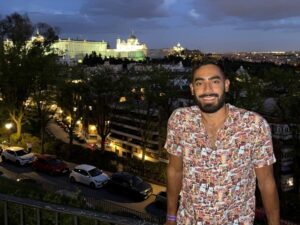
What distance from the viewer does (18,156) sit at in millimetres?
32500

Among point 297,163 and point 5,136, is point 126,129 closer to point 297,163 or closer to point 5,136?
point 5,136

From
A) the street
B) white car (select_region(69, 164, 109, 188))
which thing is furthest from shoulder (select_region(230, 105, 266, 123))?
white car (select_region(69, 164, 109, 188))

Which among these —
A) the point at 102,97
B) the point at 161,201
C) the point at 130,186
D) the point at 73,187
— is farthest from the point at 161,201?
the point at 102,97

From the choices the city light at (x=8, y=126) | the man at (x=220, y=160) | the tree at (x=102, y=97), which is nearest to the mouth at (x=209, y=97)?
the man at (x=220, y=160)

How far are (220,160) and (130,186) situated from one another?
76.3 feet

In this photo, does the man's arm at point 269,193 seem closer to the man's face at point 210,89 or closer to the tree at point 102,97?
the man's face at point 210,89

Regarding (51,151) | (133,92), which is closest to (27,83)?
(51,151)

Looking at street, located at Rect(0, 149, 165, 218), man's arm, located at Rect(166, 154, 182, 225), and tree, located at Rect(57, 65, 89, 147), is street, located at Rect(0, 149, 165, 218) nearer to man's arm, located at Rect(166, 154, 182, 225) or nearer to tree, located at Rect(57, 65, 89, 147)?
tree, located at Rect(57, 65, 89, 147)

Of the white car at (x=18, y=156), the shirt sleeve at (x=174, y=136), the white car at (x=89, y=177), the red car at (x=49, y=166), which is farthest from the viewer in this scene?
the white car at (x=18, y=156)

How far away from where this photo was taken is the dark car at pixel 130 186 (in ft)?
86.0

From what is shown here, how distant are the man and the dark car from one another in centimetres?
2259

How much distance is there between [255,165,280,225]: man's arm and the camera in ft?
11.8

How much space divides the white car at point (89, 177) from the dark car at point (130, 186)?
68 centimetres

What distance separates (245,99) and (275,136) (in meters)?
4.92
